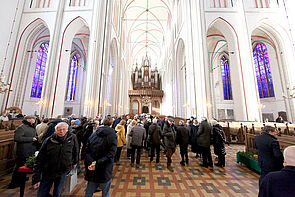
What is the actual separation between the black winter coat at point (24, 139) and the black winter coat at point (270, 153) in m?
3.80

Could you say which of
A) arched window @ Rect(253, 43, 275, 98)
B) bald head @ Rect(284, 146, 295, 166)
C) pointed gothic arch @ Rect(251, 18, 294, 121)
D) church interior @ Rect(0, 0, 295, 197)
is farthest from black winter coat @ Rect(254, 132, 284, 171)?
arched window @ Rect(253, 43, 275, 98)

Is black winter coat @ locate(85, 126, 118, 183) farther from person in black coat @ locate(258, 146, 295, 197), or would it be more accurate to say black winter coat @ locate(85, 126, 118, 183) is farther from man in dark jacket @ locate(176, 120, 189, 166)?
man in dark jacket @ locate(176, 120, 189, 166)

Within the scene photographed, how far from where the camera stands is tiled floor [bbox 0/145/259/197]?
2.15 m

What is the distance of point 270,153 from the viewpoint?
5.78 feet

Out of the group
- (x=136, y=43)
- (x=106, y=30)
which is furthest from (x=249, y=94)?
(x=136, y=43)

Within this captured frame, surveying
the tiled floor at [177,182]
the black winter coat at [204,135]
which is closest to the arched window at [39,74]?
the tiled floor at [177,182]

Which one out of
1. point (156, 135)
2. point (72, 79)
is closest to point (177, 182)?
point (156, 135)

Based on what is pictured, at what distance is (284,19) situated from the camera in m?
8.92

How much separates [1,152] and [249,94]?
37.4 feet

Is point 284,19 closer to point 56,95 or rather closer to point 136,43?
point 56,95

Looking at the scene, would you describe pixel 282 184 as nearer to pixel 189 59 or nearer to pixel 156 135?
pixel 156 135

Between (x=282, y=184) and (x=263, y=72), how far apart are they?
610 inches

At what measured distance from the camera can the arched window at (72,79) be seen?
1413cm

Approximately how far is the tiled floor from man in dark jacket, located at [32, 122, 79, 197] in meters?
0.87
